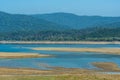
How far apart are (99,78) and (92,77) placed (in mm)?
721

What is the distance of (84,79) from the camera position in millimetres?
35250

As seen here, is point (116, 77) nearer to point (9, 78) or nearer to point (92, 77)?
point (92, 77)

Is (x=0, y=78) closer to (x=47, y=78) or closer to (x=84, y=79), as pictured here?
(x=47, y=78)

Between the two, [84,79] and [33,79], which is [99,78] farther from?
[33,79]

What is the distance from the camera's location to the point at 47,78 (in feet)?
119

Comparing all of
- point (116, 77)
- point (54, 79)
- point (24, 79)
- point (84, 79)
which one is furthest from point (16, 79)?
point (116, 77)

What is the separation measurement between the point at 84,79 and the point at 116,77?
3.47 m

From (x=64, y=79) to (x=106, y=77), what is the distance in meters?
4.04

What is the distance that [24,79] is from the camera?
118ft

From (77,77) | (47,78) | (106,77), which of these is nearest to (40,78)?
(47,78)

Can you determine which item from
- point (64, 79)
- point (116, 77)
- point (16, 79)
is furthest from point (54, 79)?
point (116, 77)

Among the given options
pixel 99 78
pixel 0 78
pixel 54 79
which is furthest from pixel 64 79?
pixel 0 78

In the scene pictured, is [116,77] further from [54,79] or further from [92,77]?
[54,79]

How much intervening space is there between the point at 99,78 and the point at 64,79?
310 centimetres
